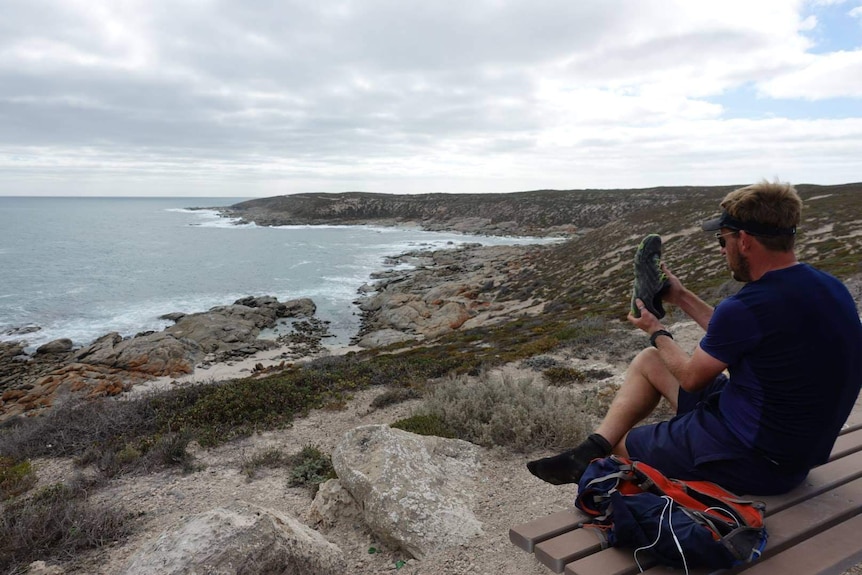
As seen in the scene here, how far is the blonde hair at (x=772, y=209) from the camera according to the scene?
2.57 m

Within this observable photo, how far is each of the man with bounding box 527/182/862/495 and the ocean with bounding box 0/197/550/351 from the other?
22.2 m

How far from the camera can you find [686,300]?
137 inches

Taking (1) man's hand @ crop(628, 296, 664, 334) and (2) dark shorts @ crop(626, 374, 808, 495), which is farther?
(1) man's hand @ crop(628, 296, 664, 334)

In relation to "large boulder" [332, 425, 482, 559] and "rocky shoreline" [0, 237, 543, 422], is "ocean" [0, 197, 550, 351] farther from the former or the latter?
"large boulder" [332, 425, 482, 559]

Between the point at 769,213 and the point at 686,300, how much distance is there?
0.99m

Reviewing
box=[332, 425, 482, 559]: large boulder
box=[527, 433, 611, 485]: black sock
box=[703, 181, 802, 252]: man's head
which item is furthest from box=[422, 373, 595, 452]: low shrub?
box=[703, 181, 802, 252]: man's head

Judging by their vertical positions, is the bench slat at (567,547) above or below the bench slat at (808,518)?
below

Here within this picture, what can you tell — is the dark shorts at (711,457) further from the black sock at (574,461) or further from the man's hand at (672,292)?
the man's hand at (672,292)

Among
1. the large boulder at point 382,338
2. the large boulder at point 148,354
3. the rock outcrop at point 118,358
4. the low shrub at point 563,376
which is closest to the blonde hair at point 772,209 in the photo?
the low shrub at point 563,376

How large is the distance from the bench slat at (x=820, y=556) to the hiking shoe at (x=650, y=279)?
138 centimetres

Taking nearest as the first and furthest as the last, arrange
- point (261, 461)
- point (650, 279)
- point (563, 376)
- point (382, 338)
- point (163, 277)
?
point (650, 279) < point (261, 461) < point (563, 376) < point (382, 338) < point (163, 277)

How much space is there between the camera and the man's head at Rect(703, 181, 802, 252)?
257 cm

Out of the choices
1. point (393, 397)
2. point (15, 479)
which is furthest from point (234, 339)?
point (15, 479)

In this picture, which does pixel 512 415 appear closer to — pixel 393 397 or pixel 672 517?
pixel 393 397
